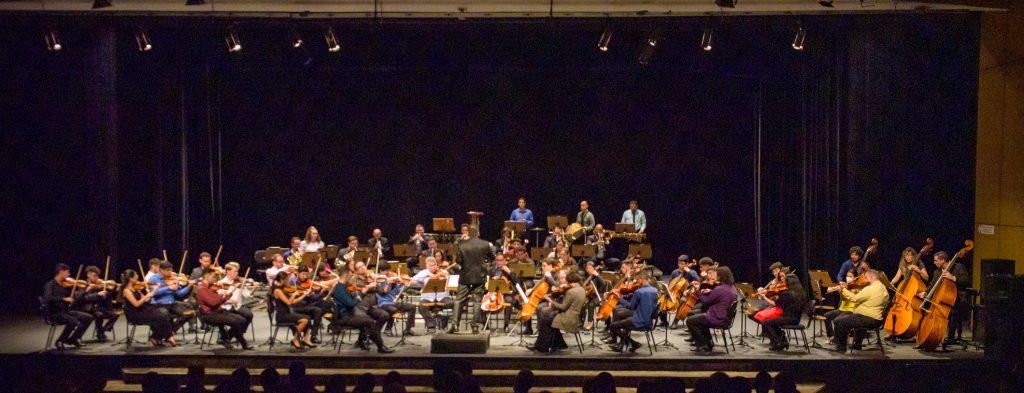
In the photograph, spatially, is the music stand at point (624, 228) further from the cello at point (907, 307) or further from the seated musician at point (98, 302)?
the seated musician at point (98, 302)

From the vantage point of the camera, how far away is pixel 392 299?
1310cm

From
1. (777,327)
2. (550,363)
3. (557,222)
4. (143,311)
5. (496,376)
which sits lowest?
(496,376)

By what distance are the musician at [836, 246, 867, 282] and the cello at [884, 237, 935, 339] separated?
0.68 metres

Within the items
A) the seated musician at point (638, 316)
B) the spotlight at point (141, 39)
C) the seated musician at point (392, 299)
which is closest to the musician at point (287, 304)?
the seated musician at point (392, 299)

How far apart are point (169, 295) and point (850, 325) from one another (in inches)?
357

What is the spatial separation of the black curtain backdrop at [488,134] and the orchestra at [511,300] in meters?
2.55

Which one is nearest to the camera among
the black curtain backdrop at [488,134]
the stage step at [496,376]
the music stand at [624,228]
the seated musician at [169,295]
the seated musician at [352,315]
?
the stage step at [496,376]

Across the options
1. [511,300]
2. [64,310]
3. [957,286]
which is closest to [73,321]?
[64,310]

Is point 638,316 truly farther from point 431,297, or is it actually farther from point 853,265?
point 853,265

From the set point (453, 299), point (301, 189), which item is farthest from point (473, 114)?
point (453, 299)

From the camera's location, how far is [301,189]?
1897cm

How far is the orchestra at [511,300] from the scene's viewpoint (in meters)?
11.9

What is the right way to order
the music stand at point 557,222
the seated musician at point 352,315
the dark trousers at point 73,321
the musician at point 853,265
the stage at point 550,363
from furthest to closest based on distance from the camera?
the music stand at point 557,222, the musician at point 853,265, the dark trousers at point 73,321, the seated musician at point 352,315, the stage at point 550,363

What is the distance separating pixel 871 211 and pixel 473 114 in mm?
7949
